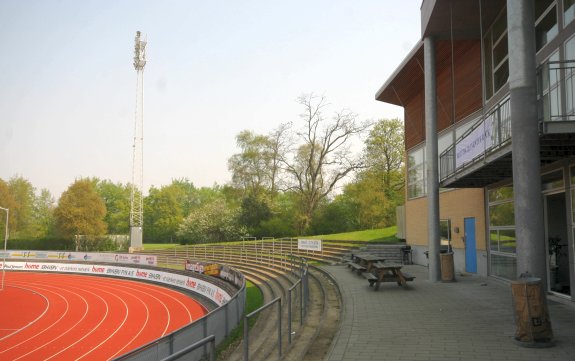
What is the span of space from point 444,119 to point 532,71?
12.9m

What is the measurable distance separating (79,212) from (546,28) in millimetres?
68214

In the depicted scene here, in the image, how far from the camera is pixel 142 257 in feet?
146

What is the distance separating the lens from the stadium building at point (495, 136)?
914 centimetres

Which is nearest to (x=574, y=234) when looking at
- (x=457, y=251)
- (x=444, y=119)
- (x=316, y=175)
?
(x=457, y=251)

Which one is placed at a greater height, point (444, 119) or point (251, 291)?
point (444, 119)

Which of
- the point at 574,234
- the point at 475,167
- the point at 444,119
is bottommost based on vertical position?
the point at 574,234

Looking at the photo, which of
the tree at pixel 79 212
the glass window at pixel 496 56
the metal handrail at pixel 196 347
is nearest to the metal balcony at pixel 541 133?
the glass window at pixel 496 56

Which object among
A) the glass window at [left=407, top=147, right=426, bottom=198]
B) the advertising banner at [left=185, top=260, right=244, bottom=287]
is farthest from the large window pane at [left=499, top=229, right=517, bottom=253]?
the advertising banner at [left=185, top=260, right=244, bottom=287]

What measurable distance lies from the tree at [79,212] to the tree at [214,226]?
15.8m

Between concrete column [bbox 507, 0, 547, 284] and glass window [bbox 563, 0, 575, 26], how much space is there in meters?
3.34

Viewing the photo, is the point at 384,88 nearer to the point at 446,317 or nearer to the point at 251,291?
the point at 251,291

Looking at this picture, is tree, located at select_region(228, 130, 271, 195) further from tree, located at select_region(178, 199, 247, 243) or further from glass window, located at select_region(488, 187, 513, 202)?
glass window, located at select_region(488, 187, 513, 202)

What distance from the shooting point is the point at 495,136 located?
11617 millimetres

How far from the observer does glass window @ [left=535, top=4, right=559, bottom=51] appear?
12.9 metres
